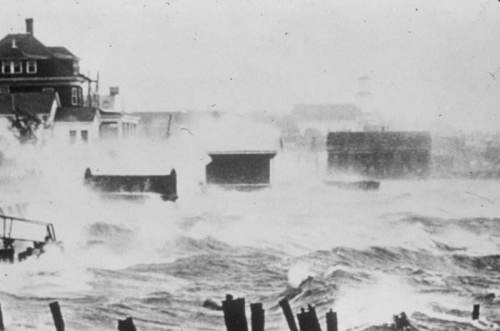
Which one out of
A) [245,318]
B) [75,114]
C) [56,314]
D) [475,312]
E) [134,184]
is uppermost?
[75,114]

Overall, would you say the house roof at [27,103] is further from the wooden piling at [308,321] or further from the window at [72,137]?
the wooden piling at [308,321]

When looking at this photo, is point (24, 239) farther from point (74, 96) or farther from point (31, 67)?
point (31, 67)

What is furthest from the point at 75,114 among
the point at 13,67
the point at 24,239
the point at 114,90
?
the point at 24,239

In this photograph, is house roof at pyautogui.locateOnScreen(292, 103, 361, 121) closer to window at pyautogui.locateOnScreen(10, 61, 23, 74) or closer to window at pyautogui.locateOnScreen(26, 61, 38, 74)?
window at pyautogui.locateOnScreen(26, 61, 38, 74)

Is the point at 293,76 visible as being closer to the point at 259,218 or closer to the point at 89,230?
the point at 259,218

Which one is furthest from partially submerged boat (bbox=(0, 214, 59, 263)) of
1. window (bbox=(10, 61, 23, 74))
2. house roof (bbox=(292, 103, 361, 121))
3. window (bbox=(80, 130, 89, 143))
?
house roof (bbox=(292, 103, 361, 121))

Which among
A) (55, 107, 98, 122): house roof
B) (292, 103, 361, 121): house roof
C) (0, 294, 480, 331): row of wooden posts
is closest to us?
(0, 294, 480, 331): row of wooden posts

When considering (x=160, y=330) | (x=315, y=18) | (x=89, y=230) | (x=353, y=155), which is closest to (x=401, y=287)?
(x=160, y=330)
